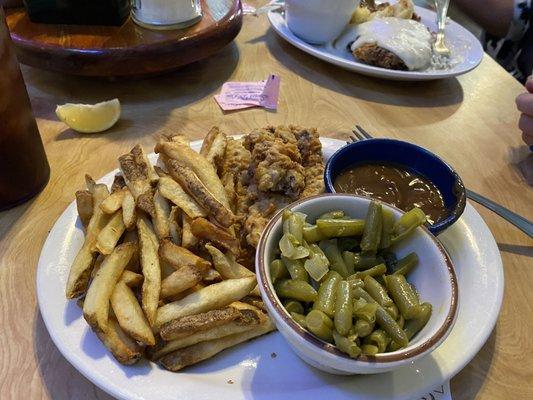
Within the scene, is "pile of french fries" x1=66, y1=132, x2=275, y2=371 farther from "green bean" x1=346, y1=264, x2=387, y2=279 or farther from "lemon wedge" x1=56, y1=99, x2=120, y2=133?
"lemon wedge" x1=56, y1=99, x2=120, y2=133

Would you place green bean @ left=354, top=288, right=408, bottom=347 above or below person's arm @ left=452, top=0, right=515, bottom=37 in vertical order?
above

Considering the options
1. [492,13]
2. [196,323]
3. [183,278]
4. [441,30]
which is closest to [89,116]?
[183,278]

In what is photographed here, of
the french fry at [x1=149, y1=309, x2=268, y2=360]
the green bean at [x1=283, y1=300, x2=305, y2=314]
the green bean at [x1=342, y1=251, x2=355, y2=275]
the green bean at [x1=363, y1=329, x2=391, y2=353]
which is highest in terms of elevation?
the green bean at [x1=363, y1=329, x2=391, y2=353]

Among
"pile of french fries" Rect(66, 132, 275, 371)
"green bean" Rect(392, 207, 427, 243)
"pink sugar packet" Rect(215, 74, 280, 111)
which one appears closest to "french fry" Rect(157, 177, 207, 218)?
"pile of french fries" Rect(66, 132, 275, 371)

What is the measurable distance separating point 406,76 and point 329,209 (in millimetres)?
1450

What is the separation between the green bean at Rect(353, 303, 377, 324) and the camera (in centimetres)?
107

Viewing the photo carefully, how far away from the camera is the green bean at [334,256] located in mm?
1235

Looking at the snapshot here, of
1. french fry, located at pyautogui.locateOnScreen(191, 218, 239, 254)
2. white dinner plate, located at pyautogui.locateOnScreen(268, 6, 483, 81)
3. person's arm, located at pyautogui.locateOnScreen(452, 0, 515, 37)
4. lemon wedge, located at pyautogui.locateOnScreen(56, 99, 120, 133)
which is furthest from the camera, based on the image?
person's arm, located at pyautogui.locateOnScreen(452, 0, 515, 37)

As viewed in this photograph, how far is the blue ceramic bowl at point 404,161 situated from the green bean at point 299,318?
1.73 feet

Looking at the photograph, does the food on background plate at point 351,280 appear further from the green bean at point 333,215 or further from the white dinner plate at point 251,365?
the white dinner plate at point 251,365

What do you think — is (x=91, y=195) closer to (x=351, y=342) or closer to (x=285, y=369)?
(x=285, y=369)

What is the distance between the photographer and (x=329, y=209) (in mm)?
1389

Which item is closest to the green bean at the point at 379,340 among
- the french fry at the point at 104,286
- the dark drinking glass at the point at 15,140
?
the french fry at the point at 104,286

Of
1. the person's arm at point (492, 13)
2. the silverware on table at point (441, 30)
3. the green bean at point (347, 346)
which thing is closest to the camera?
the green bean at point (347, 346)
